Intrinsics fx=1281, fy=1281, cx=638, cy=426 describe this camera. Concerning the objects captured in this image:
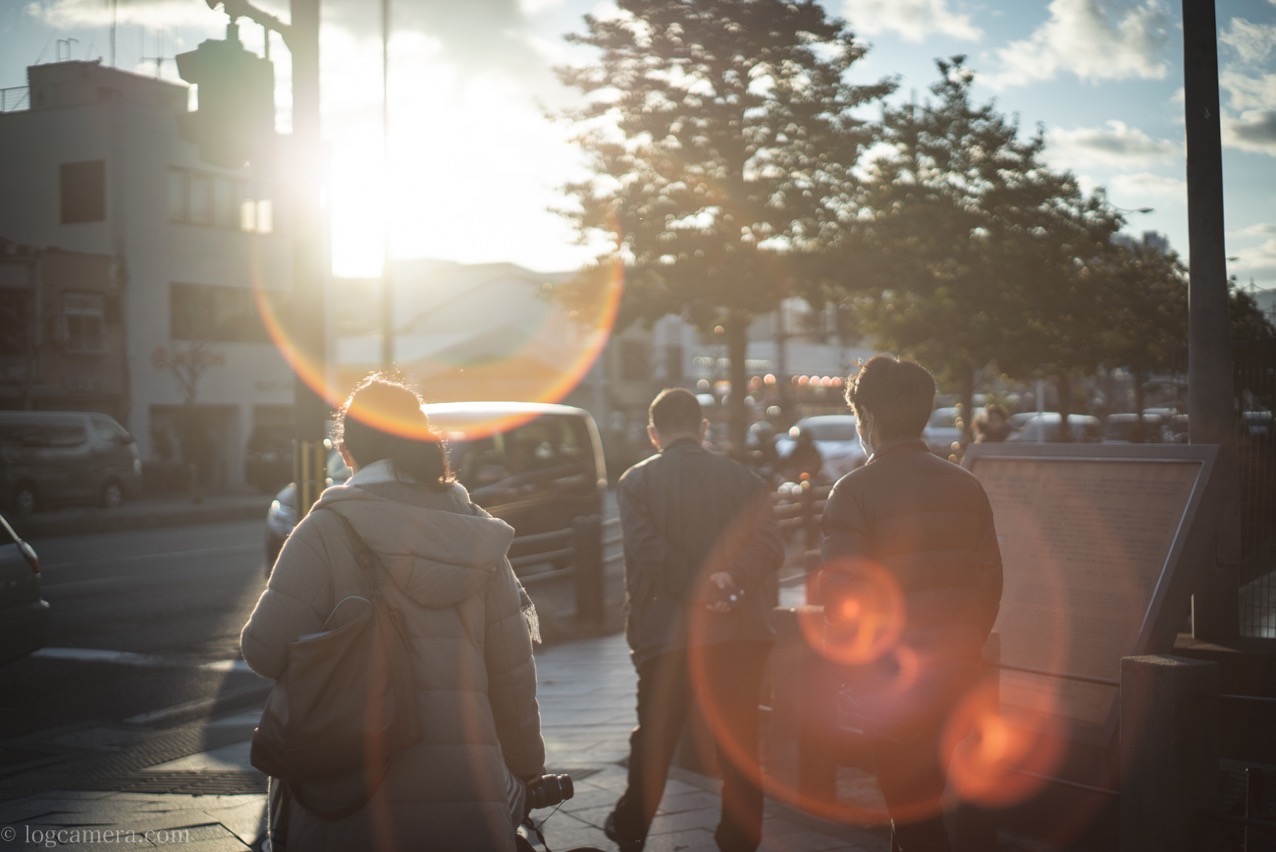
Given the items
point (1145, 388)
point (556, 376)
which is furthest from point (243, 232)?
point (1145, 388)

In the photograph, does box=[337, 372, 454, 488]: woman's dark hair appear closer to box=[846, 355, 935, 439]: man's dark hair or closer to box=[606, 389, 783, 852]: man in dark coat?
box=[846, 355, 935, 439]: man's dark hair

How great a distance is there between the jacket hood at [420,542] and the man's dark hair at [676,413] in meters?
2.10

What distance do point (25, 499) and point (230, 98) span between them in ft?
65.1

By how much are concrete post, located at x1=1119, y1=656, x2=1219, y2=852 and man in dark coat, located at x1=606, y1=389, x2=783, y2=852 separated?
4.97 feet

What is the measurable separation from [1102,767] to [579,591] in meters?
6.96

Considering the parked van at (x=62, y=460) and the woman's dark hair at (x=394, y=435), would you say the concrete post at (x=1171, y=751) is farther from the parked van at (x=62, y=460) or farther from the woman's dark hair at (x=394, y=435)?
the parked van at (x=62, y=460)

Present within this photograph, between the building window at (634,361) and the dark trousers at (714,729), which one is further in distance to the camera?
the building window at (634,361)

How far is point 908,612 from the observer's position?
3.53 metres

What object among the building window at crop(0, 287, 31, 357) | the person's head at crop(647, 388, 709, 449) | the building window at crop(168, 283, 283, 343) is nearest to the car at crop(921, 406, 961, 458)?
the building window at crop(168, 283, 283, 343)

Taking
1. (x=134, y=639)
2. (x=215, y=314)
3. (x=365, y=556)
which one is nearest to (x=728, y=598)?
(x=365, y=556)

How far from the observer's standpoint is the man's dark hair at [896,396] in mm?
3688

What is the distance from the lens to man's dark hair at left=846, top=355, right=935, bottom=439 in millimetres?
3688

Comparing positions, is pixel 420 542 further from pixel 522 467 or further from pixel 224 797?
pixel 522 467

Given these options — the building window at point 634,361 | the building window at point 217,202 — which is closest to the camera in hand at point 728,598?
the building window at point 217,202
